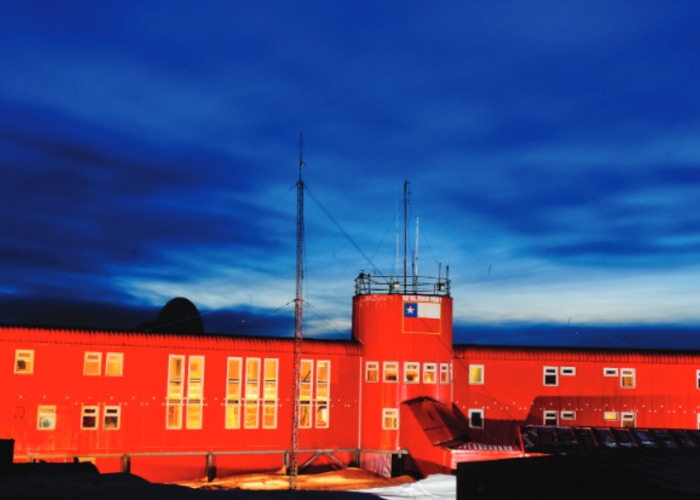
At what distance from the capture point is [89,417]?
46.2m

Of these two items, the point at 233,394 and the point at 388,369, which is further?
the point at 388,369

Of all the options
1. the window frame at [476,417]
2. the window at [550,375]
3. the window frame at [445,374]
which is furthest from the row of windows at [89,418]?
the window at [550,375]

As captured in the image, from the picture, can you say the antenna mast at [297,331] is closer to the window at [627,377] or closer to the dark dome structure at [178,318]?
the dark dome structure at [178,318]

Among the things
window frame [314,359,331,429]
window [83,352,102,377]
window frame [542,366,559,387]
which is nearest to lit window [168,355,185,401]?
window [83,352,102,377]

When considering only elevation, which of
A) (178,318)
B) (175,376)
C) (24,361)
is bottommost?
(175,376)

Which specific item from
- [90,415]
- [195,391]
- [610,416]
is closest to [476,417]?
[610,416]

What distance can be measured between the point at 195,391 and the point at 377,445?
12.3 meters

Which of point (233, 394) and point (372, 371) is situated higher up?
point (372, 371)

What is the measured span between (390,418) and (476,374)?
6976 millimetres

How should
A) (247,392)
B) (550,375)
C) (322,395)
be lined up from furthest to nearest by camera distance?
(550,375)
(322,395)
(247,392)

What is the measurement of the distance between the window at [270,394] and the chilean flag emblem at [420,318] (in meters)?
9.26

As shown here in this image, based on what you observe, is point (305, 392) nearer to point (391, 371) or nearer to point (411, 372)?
point (391, 371)

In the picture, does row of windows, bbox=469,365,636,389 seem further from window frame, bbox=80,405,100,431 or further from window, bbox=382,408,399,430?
window frame, bbox=80,405,100,431

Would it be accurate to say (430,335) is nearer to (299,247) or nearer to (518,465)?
(299,247)
